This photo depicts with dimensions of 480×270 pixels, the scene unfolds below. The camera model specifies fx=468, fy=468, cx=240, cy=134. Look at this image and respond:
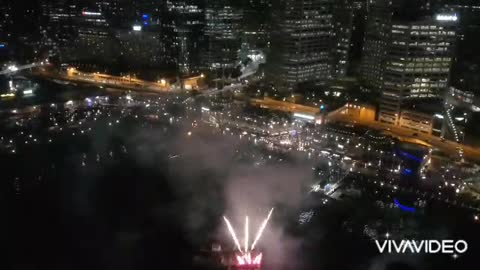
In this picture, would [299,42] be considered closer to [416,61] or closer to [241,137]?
[416,61]

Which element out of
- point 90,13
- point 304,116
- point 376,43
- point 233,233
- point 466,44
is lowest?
point 233,233

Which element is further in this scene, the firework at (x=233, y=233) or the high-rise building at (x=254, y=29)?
the high-rise building at (x=254, y=29)

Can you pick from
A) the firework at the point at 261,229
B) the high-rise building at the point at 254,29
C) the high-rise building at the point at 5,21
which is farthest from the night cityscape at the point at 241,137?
the high-rise building at the point at 5,21

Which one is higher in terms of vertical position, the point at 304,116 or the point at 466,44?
the point at 466,44

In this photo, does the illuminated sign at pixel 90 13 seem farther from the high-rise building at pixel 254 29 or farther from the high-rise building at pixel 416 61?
the high-rise building at pixel 416 61

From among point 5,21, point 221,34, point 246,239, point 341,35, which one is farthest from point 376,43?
point 5,21

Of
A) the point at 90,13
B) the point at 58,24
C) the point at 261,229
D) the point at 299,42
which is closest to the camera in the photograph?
the point at 261,229

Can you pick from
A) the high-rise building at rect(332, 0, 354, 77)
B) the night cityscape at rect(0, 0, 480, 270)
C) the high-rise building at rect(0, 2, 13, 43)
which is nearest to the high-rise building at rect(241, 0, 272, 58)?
the night cityscape at rect(0, 0, 480, 270)

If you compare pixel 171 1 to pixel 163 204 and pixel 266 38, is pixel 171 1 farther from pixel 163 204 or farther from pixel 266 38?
pixel 163 204
